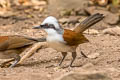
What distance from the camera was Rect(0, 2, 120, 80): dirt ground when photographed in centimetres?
527

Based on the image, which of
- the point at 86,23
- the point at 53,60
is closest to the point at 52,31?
the point at 86,23

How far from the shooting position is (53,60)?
6.84 metres

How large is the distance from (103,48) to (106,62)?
1.07m

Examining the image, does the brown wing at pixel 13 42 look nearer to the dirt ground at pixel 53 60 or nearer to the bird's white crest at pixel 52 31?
the dirt ground at pixel 53 60

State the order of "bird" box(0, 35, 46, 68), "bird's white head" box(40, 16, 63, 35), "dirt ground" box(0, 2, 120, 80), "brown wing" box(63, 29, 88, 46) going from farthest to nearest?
"bird" box(0, 35, 46, 68), "brown wing" box(63, 29, 88, 46), "bird's white head" box(40, 16, 63, 35), "dirt ground" box(0, 2, 120, 80)

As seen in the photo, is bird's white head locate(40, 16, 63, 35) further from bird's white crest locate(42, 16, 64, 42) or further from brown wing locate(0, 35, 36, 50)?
brown wing locate(0, 35, 36, 50)

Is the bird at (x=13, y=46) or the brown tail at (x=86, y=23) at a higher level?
the brown tail at (x=86, y=23)

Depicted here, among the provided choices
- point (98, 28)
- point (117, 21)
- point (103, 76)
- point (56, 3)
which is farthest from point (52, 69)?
point (56, 3)

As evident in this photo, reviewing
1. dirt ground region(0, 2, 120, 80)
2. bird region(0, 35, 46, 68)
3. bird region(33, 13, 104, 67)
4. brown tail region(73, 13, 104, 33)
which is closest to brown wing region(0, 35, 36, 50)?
bird region(0, 35, 46, 68)

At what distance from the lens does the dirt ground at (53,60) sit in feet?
17.3

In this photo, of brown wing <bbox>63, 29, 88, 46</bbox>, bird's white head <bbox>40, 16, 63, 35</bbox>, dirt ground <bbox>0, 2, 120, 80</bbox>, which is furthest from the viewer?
brown wing <bbox>63, 29, 88, 46</bbox>

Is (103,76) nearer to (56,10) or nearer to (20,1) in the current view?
(56,10)

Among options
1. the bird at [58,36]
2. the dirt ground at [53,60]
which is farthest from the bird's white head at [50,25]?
the dirt ground at [53,60]

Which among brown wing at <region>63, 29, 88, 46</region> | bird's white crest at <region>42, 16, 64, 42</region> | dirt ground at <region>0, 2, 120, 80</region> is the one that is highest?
bird's white crest at <region>42, 16, 64, 42</region>
